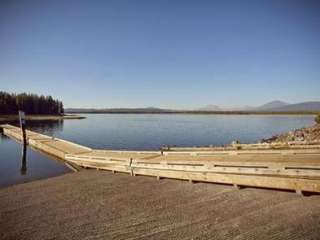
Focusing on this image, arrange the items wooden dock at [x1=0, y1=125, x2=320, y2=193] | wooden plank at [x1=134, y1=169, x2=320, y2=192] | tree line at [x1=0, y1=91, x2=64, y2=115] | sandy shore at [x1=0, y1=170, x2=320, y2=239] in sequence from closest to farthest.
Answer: sandy shore at [x1=0, y1=170, x2=320, y2=239] < wooden plank at [x1=134, y1=169, x2=320, y2=192] < wooden dock at [x1=0, y1=125, x2=320, y2=193] < tree line at [x1=0, y1=91, x2=64, y2=115]

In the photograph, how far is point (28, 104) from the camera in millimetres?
105000

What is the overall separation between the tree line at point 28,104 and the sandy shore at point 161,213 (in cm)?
10227

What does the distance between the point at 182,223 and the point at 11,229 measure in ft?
15.9

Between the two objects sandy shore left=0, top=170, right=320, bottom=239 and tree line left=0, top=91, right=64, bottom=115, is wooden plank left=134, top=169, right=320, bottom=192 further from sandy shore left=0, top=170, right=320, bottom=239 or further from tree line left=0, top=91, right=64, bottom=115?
tree line left=0, top=91, right=64, bottom=115

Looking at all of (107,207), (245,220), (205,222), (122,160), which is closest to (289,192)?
(245,220)

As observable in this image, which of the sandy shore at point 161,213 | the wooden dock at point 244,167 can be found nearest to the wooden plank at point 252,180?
the wooden dock at point 244,167

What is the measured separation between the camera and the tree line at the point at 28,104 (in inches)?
3735

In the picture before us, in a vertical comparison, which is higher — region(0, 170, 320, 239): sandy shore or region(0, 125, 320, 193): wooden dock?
region(0, 125, 320, 193): wooden dock

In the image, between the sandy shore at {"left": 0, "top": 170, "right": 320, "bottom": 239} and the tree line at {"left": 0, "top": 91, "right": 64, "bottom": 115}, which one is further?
the tree line at {"left": 0, "top": 91, "right": 64, "bottom": 115}

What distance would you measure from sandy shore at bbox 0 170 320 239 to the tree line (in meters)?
102

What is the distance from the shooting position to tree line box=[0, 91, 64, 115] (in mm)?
94875

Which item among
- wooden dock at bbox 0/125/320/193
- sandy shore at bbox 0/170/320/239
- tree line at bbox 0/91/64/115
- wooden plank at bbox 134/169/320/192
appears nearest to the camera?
sandy shore at bbox 0/170/320/239

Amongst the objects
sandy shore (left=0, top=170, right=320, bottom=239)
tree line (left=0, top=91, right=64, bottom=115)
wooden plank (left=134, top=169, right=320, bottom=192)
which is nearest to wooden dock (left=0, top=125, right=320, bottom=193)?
wooden plank (left=134, top=169, right=320, bottom=192)

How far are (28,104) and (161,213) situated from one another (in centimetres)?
11483
